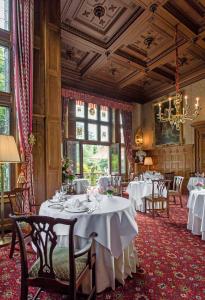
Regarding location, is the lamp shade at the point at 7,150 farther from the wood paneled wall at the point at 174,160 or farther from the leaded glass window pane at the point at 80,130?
the wood paneled wall at the point at 174,160

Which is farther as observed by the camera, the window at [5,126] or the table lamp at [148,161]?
the table lamp at [148,161]

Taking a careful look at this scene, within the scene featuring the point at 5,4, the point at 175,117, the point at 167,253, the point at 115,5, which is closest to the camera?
the point at 167,253

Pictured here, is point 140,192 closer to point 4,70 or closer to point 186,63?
point 4,70

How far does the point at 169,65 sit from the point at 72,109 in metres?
4.67

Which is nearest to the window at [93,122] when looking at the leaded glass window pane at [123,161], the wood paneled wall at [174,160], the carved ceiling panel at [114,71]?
the leaded glass window pane at [123,161]

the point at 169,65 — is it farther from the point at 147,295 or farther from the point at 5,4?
the point at 147,295

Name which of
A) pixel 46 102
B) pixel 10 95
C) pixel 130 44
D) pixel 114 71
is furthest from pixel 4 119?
pixel 114 71

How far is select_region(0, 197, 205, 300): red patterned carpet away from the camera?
2.29m

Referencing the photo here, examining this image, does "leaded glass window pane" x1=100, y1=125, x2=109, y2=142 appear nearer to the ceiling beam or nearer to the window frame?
the ceiling beam

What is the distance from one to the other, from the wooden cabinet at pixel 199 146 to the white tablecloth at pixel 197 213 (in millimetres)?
5280

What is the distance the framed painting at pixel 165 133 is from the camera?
392 inches

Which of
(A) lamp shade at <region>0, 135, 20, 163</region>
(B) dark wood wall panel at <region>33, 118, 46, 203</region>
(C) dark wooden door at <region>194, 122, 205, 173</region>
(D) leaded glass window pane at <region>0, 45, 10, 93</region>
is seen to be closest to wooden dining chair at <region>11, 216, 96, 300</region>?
(A) lamp shade at <region>0, 135, 20, 163</region>

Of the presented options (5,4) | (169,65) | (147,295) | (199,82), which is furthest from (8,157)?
(199,82)

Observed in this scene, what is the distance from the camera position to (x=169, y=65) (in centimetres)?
879
